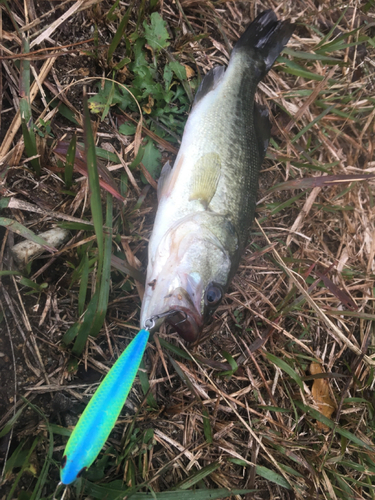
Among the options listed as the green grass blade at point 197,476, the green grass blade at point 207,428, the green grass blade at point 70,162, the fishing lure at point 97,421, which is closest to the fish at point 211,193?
the fishing lure at point 97,421

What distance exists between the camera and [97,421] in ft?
4.22

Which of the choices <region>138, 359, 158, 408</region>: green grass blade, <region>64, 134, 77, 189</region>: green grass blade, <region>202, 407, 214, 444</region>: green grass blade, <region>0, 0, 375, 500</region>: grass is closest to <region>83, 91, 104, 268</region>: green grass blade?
<region>0, 0, 375, 500</region>: grass

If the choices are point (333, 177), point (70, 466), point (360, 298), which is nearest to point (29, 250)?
point (70, 466)

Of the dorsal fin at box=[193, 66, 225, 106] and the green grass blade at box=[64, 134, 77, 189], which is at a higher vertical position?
→ the dorsal fin at box=[193, 66, 225, 106]

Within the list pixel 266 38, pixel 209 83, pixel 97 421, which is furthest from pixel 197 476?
pixel 266 38

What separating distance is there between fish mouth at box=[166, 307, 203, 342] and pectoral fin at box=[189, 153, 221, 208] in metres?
0.81

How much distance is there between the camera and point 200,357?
2646 millimetres

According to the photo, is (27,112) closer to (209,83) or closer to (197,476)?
(209,83)

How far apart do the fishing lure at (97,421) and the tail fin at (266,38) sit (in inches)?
110

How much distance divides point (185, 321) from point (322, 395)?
6.35 feet

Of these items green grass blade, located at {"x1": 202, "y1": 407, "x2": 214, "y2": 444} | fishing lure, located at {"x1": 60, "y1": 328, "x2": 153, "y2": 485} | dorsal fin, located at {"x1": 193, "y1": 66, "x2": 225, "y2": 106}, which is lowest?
green grass blade, located at {"x1": 202, "y1": 407, "x2": 214, "y2": 444}

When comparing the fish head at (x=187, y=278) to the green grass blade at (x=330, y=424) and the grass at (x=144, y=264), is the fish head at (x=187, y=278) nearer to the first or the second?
the grass at (x=144, y=264)

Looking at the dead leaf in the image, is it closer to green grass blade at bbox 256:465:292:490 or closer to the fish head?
green grass blade at bbox 256:465:292:490

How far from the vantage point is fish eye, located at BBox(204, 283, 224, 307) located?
2234 millimetres
